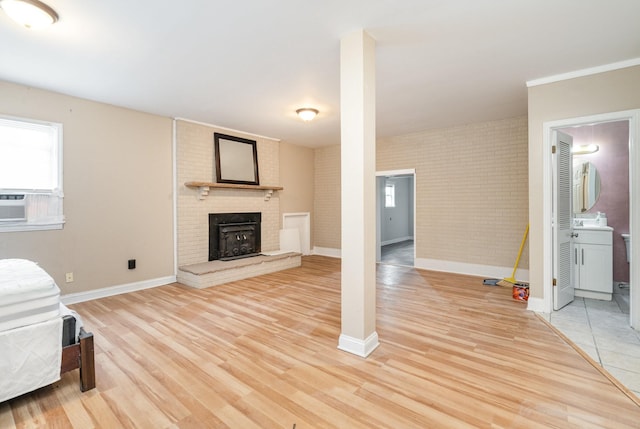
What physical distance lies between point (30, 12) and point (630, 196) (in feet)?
17.8

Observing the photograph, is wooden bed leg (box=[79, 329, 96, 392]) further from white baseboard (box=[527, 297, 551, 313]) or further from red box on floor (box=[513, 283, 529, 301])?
red box on floor (box=[513, 283, 529, 301])

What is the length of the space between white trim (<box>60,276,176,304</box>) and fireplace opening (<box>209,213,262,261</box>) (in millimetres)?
874

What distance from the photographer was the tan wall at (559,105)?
299 cm

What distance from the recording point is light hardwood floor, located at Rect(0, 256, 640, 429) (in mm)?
1743

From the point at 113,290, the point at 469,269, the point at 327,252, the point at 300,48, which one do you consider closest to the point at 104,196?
the point at 113,290

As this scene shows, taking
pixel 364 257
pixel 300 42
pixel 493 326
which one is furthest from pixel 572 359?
pixel 300 42

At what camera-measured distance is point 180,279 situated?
482 cm

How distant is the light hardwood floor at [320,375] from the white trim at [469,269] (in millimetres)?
1460

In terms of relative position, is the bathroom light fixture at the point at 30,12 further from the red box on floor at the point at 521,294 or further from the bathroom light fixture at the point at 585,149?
the bathroom light fixture at the point at 585,149

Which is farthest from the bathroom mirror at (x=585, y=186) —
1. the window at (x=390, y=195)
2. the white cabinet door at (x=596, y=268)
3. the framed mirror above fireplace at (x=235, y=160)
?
the framed mirror above fireplace at (x=235, y=160)

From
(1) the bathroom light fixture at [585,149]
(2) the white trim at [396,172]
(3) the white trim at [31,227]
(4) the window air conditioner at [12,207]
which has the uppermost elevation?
(1) the bathroom light fixture at [585,149]

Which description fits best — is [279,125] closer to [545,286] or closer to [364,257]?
[364,257]

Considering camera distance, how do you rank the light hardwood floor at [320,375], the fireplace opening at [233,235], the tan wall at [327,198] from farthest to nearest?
the tan wall at [327,198] → the fireplace opening at [233,235] → the light hardwood floor at [320,375]

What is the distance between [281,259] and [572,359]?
4.42 metres
